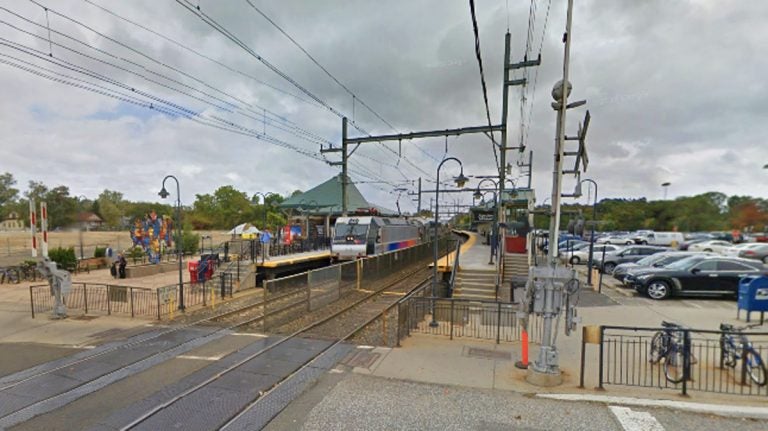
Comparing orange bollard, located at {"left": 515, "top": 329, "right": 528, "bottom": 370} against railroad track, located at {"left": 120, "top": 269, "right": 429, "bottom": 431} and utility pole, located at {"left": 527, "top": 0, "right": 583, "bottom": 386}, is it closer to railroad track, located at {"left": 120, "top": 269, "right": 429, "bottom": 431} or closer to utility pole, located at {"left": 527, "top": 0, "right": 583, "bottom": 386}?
utility pole, located at {"left": 527, "top": 0, "right": 583, "bottom": 386}

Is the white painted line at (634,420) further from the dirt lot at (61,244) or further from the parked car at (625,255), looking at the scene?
the dirt lot at (61,244)

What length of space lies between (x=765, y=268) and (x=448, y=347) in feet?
45.5

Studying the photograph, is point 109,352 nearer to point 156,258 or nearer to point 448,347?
point 448,347

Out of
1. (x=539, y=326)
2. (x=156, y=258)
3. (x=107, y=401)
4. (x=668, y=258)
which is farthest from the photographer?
(x=156, y=258)

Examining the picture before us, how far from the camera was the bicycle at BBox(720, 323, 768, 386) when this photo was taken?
5.64m

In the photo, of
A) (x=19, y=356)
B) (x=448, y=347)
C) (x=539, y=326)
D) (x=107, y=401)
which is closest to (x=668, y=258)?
(x=539, y=326)

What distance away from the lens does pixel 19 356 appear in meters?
7.64

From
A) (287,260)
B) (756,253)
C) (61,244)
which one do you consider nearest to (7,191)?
(61,244)

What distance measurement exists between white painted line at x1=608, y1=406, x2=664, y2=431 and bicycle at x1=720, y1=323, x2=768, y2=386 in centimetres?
222

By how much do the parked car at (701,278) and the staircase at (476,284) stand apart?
19.4 feet

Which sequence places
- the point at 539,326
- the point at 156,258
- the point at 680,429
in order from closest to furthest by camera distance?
1. the point at 680,429
2. the point at 539,326
3. the point at 156,258

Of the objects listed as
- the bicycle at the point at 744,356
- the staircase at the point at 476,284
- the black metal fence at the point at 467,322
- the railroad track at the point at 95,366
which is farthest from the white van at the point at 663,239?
the railroad track at the point at 95,366

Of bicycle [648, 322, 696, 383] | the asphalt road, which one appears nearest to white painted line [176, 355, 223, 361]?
the asphalt road

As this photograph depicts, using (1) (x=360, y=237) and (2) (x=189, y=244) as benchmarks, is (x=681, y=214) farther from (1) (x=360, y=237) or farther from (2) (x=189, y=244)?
(2) (x=189, y=244)
